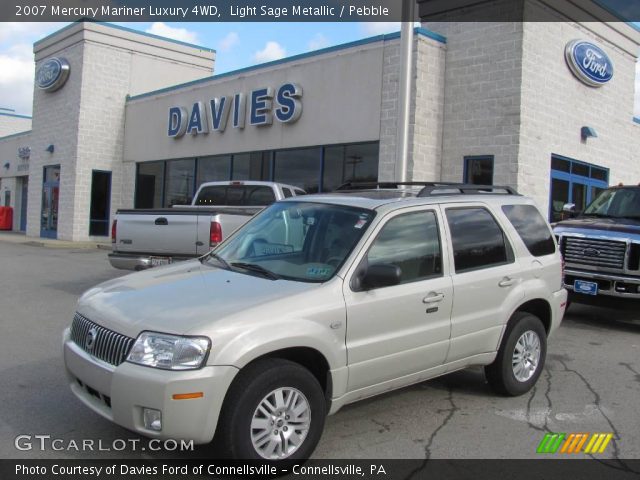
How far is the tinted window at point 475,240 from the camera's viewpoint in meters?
4.99

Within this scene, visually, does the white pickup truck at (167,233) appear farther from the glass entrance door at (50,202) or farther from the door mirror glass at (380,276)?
the glass entrance door at (50,202)

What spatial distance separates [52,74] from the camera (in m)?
24.5

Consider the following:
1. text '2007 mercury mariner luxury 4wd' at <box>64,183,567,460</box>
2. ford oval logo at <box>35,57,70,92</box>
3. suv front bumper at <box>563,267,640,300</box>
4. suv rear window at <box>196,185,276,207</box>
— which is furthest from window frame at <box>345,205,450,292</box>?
ford oval logo at <box>35,57,70,92</box>

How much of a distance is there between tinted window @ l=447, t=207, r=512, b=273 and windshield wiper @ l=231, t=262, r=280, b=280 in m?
1.56

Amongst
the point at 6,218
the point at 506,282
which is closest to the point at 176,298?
the point at 506,282

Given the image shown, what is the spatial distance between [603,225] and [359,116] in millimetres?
7563

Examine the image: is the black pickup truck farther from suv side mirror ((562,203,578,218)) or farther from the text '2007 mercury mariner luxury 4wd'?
the text '2007 mercury mariner luxury 4wd'

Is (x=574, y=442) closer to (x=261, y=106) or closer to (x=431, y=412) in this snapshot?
(x=431, y=412)

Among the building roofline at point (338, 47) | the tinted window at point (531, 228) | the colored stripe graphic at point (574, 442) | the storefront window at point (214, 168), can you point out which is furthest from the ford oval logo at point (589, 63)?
the colored stripe graphic at point (574, 442)

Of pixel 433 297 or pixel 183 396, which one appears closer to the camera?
pixel 183 396

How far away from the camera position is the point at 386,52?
1462 cm

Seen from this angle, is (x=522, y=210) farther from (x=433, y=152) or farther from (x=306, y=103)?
(x=306, y=103)

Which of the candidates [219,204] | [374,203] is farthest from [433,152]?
[374,203]

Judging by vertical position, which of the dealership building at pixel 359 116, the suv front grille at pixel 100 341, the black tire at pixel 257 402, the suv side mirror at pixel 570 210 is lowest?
the black tire at pixel 257 402
